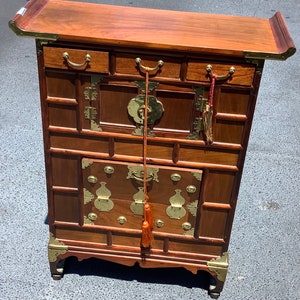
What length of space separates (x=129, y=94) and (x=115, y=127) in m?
0.16

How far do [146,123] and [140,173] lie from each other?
26cm

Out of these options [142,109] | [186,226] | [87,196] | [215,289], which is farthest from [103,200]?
[215,289]

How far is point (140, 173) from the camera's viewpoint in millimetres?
2006

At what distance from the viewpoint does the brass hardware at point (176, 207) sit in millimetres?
2057

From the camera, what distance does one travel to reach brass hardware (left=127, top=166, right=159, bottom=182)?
199cm

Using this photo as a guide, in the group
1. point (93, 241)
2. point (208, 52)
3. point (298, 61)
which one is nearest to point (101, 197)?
point (93, 241)

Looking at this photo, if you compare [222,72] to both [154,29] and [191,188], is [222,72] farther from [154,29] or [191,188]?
[191,188]

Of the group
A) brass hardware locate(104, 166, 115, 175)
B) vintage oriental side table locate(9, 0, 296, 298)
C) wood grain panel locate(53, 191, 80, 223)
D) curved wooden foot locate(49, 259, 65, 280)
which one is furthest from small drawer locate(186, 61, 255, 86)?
curved wooden foot locate(49, 259, 65, 280)

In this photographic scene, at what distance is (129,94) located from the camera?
1.84m

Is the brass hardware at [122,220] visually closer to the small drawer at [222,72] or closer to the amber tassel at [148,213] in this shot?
the amber tassel at [148,213]

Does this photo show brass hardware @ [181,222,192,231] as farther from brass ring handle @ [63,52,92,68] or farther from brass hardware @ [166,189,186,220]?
brass ring handle @ [63,52,92,68]

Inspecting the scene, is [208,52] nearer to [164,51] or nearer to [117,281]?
[164,51]

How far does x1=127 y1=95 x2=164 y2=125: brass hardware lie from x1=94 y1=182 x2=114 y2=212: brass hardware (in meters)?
0.37

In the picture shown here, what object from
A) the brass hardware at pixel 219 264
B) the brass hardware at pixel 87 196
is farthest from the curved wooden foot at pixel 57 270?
the brass hardware at pixel 219 264
